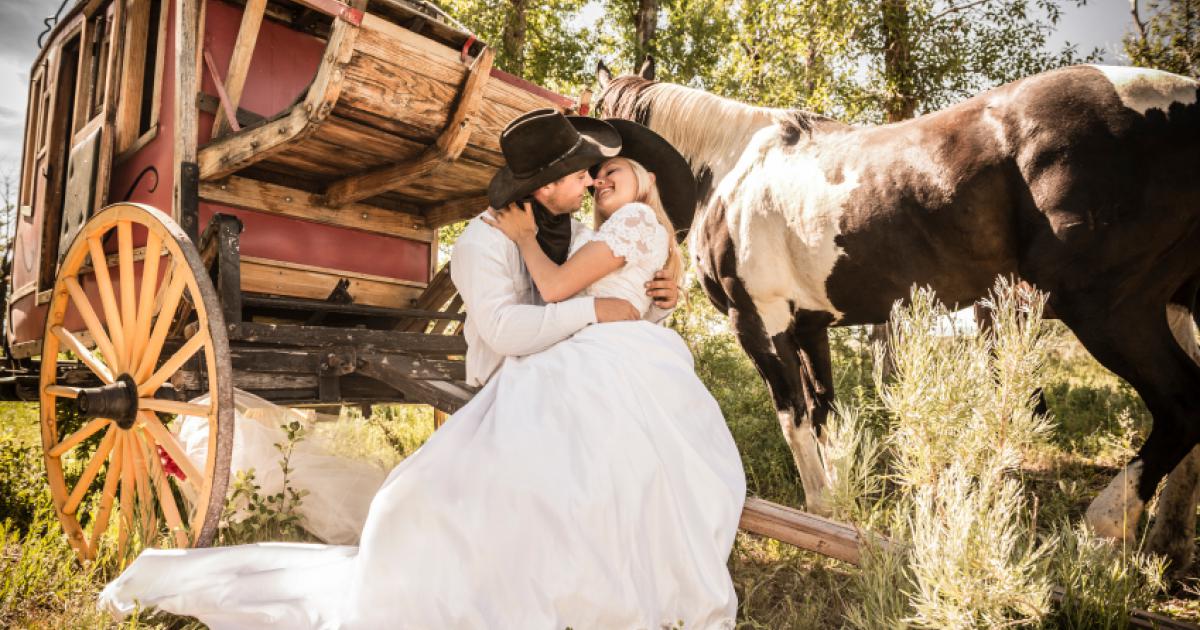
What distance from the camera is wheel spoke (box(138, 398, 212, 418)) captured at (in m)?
2.53

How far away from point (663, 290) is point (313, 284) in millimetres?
2375

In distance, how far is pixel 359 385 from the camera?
3436 mm

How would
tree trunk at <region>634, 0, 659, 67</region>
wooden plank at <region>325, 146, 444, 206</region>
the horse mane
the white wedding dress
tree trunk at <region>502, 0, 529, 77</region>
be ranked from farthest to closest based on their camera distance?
tree trunk at <region>634, 0, 659, 67</region>
tree trunk at <region>502, 0, 529, 77</region>
the horse mane
wooden plank at <region>325, 146, 444, 206</region>
the white wedding dress

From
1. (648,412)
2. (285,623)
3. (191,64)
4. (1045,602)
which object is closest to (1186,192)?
(1045,602)

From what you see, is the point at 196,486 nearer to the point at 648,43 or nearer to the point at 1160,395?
the point at 1160,395

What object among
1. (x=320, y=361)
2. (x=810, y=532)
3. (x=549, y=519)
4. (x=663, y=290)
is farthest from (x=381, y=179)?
(x=810, y=532)

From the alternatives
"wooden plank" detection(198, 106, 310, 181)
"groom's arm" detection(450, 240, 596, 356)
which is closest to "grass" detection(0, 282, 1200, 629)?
"groom's arm" detection(450, 240, 596, 356)

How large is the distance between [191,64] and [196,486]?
1972 millimetres

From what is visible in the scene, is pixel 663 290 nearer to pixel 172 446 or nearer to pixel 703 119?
pixel 172 446

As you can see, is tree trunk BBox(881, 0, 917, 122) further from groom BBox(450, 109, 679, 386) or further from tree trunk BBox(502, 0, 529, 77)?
groom BBox(450, 109, 679, 386)

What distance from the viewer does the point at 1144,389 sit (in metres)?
2.71

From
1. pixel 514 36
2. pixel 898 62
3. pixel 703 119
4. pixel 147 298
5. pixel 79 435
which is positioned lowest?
pixel 79 435

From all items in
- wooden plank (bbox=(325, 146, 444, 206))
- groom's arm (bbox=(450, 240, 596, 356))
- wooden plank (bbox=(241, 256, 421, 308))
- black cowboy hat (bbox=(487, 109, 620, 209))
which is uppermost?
wooden plank (bbox=(325, 146, 444, 206))

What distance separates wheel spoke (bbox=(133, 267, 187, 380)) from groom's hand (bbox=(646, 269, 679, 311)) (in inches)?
70.2
